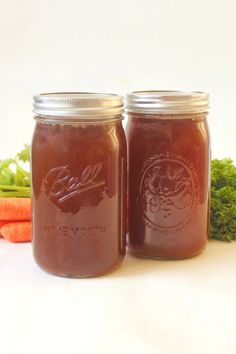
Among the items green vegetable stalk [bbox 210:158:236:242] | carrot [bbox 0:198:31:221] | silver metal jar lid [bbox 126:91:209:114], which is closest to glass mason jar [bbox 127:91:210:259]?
silver metal jar lid [bbox 126:91:209:114]

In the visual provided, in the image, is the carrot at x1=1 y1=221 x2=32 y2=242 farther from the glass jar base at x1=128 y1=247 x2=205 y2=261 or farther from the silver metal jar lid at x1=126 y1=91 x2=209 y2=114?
the silver metal jar lid at x1=126 y1=91 x2=209 y2=114

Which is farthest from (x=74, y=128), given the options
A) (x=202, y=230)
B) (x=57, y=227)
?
(x=202, y=230)

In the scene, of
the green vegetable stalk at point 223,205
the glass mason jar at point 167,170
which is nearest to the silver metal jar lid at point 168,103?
the glass mason jar at point 167,170

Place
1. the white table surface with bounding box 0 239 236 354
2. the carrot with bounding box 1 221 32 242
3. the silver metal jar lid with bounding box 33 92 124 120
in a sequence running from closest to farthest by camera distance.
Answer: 1. the white table surface with bounding box 0 239 236 354
2. the silver metal jar lid with bounding box 33 92 124 120
3. the carrot with bounding box 1 221 32 242

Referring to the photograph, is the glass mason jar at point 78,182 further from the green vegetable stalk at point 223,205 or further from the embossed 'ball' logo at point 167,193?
the green vegetable stalk at point 223,205

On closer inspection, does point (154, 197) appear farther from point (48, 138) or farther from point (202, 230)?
point (48, 138)
